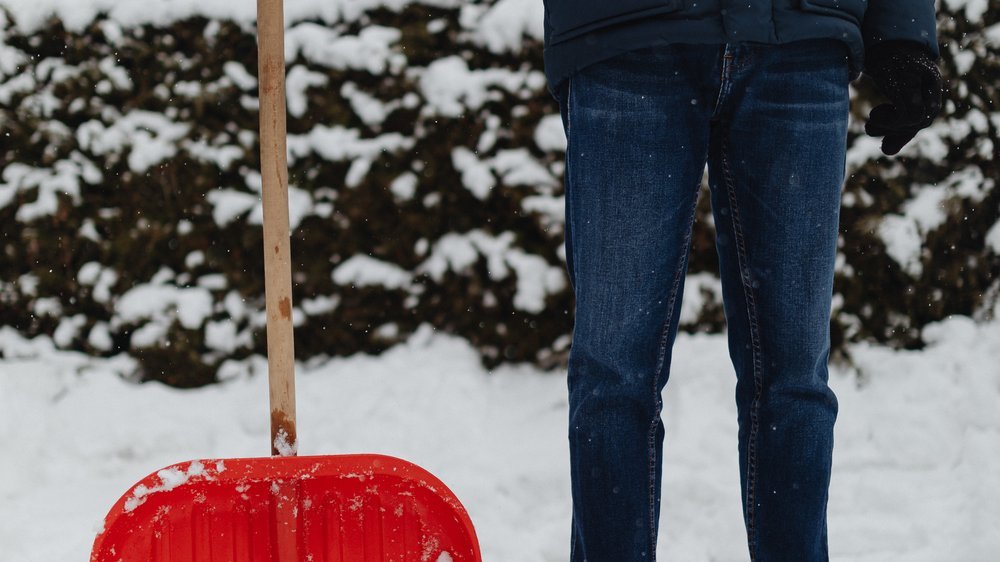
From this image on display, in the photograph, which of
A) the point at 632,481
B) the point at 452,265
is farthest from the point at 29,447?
the point at 632,481

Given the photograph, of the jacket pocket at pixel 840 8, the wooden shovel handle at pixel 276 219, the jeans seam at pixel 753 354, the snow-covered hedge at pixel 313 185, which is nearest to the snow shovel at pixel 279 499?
the wooden shovel handle at pixel 276 219

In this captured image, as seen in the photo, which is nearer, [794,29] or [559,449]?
[794,29]

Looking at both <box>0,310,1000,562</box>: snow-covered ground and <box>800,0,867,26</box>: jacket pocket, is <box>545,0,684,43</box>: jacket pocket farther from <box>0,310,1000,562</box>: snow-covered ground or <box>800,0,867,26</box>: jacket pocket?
<box>0,310,1000,562</box>: snow-covered ground

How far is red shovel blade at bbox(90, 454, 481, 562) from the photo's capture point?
4.65ft

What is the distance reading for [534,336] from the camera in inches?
113

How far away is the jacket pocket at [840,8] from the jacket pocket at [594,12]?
0.19 metres

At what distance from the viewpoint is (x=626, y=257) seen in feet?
4.07

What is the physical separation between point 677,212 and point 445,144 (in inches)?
65.7

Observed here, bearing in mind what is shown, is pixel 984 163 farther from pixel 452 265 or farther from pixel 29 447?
pixel 29 447

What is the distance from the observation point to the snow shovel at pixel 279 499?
1.41 m

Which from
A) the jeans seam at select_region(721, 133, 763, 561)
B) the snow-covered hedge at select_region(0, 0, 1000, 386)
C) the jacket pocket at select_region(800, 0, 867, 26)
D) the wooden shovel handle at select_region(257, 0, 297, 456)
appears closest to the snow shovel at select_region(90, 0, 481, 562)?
the wooden shovel handle at select_region(257, 0, 297, 456)

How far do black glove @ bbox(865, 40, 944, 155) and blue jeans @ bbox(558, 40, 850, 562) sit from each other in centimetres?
11

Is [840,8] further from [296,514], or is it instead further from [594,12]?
[296,514]

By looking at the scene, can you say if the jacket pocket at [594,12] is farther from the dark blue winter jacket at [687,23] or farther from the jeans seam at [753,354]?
the jeans seam at [753,354]
